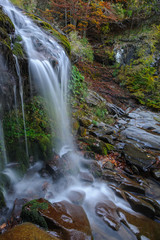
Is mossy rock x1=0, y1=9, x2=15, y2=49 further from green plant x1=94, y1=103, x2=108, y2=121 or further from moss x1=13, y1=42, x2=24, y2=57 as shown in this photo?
green plant x1=94, y1=103, x2=108, y2=121

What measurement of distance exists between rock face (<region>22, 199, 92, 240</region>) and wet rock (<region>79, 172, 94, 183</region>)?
1359mm

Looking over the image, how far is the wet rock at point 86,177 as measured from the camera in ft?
13.0

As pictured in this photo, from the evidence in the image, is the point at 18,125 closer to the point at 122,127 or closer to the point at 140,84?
the point at 122,127

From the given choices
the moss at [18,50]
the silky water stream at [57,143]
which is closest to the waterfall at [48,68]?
the silky water stream at [57,143]

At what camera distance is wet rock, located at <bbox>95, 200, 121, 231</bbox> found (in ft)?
8.95

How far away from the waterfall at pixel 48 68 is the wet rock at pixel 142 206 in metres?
2.49

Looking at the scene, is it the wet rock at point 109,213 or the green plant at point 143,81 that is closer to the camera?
the wet rock at point 109,213

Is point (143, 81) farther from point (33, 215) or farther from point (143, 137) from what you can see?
point (33, 215)

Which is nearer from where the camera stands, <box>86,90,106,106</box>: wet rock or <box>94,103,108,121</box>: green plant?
<box>94,103,108,121</box>: green plant

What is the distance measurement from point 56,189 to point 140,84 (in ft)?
41.5

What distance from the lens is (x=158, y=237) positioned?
262 centimetres

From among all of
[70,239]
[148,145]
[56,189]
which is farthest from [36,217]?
[148,145]

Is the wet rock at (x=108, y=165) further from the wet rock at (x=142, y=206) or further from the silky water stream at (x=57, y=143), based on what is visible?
the wet rock at (x=142, y=206)

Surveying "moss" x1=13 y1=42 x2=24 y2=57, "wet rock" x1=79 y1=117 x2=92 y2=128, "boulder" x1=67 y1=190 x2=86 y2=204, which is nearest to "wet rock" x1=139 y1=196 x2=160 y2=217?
"boulder" x1=67 y1=190 x2=86 y2=204
